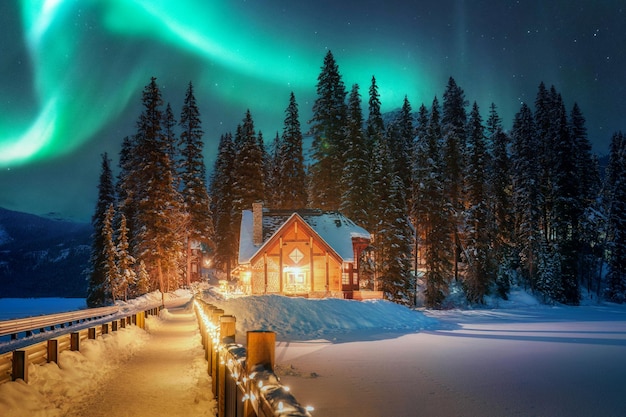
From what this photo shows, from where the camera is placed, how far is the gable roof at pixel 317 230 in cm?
4091

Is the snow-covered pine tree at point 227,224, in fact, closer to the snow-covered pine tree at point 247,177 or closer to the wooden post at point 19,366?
the snow-covered pine tree at point 247,177

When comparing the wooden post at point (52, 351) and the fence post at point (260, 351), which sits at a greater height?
the fence post at point (260, 351)

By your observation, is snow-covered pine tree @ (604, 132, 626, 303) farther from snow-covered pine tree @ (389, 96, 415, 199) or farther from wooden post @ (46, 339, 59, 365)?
wooden post @ (46, 339, 59, 365)

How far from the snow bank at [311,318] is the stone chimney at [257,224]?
1592 centimetres

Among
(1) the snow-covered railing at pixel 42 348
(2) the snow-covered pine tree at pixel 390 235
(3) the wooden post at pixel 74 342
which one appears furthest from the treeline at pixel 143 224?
(3) the wooden post at pixel 74 342

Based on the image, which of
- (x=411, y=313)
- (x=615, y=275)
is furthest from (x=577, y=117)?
(x=411, y=313)

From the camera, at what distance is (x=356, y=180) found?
55719mm

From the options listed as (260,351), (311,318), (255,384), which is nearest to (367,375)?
(260,351)

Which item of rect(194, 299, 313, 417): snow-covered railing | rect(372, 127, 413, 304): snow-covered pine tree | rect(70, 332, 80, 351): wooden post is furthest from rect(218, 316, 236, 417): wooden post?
rect(372, 127, 413, 304): snow-covered pine tree

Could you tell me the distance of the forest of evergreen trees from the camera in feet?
173

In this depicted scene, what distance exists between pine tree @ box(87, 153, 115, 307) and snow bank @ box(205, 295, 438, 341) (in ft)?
117

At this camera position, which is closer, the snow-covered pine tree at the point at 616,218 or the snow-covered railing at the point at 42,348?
the snow-covered railing at the point at 42,348

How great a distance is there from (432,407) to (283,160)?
57951mm

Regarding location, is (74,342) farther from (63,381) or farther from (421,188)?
(421,188)
